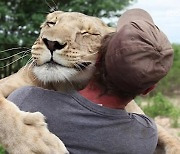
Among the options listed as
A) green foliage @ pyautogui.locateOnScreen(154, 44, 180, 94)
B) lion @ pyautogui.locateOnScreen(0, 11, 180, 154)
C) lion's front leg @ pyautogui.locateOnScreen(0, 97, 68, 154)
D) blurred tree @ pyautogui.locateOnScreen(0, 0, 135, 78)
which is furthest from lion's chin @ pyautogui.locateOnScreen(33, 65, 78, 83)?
green foliage @ pyautogui.locateOnScreen(154, 44, 180, 94)

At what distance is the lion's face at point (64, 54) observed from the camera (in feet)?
7.92

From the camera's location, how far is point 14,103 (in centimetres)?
254

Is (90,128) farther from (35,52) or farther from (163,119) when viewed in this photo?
(163,119)

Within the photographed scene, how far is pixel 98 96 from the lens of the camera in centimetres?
242

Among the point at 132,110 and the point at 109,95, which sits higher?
the point at 109,95

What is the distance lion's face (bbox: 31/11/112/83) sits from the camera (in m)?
2.41

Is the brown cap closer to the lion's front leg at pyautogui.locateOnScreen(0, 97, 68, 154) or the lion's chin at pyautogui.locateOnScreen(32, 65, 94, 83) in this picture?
the lion's chin at pyautogui.locateOnScreen(32, 65, 94, 83)

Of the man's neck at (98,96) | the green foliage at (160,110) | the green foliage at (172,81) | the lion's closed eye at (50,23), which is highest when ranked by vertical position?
the lion's closed eye at (50,23)

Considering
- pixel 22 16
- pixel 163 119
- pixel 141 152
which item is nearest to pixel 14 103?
pixel 141 152

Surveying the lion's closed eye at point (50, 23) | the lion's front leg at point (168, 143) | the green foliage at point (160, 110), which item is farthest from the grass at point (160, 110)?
the lion's closed eye at point (50, 23)

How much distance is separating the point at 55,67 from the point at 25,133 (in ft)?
0.98

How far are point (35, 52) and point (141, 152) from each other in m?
0.58

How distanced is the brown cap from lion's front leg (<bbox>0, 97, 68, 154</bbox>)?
0.33 meters

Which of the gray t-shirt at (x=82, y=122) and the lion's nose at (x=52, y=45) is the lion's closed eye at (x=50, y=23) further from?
the gray t-shirt at (x=82, y=122)
